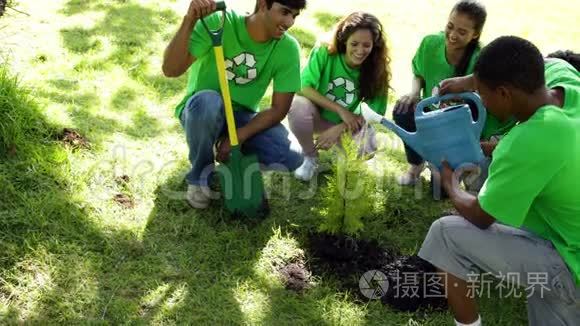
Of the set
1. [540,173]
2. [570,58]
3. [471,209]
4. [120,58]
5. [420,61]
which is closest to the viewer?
[540,173]

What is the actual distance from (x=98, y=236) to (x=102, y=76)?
1.73 meters

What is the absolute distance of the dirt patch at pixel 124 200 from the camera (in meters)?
3.16

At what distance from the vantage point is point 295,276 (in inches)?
113

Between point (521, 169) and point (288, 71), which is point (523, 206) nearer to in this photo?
point (521, 169)

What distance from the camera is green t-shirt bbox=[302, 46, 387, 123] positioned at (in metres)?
3.49

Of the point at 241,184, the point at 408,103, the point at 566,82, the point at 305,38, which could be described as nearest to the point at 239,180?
the point at 241,184

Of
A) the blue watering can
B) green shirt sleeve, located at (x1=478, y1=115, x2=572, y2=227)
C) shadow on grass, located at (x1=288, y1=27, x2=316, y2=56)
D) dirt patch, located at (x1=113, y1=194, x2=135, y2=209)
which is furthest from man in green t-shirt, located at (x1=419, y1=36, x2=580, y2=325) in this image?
shadow on grass, located at (x1=288, y1=27, x2=316, y2=56)

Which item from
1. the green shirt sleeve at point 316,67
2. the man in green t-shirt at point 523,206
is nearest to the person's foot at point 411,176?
the green shirt sleeve at point 316,67

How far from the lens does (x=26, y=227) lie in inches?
113

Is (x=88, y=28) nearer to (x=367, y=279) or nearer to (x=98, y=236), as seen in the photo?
(x=98, y=236)

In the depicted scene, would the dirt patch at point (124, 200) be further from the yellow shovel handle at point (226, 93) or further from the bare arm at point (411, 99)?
the bare arm at point (411, 99)

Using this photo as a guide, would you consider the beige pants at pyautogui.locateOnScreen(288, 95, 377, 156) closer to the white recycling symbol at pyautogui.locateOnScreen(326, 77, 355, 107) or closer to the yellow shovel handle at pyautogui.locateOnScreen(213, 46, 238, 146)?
the white recycling symbol at pyautogui.locateOnScreen(326, 77, 355, 107)

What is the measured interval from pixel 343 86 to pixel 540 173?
1.66 meters

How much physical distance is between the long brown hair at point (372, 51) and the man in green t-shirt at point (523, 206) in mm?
1091
